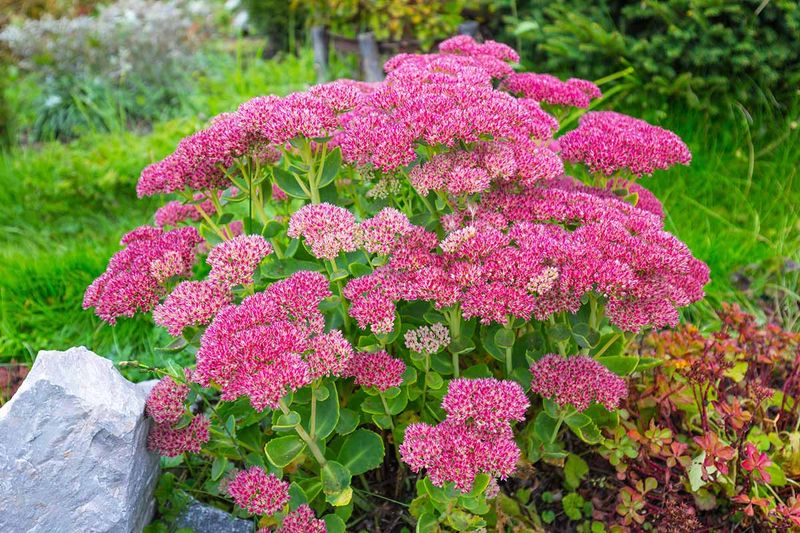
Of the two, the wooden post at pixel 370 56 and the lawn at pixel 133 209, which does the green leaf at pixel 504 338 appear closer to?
the lawn at pixel 133 209

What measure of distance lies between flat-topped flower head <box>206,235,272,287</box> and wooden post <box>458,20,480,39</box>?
12.6 ft

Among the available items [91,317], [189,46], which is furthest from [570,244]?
[189,46]

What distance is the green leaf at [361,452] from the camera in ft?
6.29

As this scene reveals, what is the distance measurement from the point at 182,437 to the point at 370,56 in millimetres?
4128

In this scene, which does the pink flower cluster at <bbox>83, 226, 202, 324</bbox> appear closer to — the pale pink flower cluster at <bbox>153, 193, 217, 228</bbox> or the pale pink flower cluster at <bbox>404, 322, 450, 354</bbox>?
the pale pink flower cluster at <bbox>153, 193, 217, 228</bbox>

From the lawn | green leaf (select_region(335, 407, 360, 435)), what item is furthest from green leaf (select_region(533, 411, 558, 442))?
the lawn

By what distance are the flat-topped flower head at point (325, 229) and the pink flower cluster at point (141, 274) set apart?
395 millimetres

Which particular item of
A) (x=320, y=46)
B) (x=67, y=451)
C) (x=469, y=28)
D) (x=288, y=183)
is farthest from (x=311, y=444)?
(x=320, y=46)

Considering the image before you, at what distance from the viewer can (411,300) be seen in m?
1.90

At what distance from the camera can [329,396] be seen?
6.07 ft

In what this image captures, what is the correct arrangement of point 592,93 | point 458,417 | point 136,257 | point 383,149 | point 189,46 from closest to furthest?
1. point 458,417
2. point 383,149
3. point 136,257
4. point 592,93
5. point 189,46

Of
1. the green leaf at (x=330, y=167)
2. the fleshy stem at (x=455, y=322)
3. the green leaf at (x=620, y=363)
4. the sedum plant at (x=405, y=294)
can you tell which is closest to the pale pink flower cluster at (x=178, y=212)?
the sedum plant at (x=405, y=294)

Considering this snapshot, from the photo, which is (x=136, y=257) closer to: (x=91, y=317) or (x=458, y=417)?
(x=458, y=417)

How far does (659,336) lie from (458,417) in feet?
4.29
